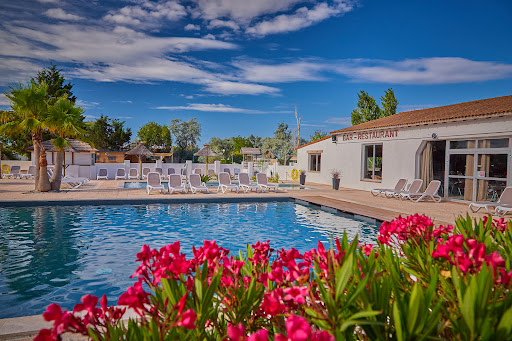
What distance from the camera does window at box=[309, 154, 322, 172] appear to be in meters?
21.4

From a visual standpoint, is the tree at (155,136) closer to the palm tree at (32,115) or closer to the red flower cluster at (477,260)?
the palm tree at (32,115)

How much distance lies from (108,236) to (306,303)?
703 centimetres

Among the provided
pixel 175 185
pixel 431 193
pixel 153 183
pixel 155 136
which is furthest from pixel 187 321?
pixel 155 136

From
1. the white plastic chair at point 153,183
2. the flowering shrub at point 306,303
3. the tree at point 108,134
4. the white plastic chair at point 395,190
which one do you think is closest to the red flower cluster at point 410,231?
the flowering shrub at point 306,303

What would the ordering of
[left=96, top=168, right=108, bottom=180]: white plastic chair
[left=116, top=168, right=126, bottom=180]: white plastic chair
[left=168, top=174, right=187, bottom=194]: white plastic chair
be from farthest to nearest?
[left=96, top=168, right=108, bottom=180]: white plastic chair < [left=116, top=168, right=126, bottom=180]: white plastic chair < [left=168, top=174, right=187, bottom=194]: white plastic chair

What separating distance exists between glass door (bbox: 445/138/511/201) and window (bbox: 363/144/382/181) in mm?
3705

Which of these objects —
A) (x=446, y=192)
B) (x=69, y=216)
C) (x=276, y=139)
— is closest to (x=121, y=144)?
(x=276, y=139)

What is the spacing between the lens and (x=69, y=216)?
31.2 ft

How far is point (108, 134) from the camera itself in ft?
148

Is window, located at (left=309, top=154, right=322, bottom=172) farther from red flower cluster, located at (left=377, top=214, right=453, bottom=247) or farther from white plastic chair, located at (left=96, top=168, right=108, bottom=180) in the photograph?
red flower cluster, located at (left=377, top=214, right=453, bottom=247)

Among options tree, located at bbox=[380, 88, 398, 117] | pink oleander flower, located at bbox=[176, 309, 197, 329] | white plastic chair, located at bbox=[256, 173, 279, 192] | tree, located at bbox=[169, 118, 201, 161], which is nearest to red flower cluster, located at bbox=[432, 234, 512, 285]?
pink oleander flower, located at bbox=[176, 309, 197, 329]

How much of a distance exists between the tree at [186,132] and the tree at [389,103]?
35.2 m

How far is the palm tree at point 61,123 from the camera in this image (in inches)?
531

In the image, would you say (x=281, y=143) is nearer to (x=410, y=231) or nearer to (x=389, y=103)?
(x=389, y=103)
